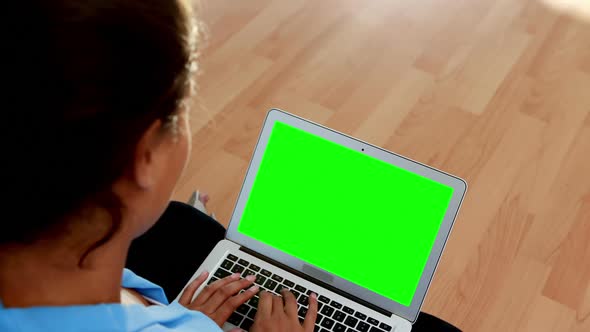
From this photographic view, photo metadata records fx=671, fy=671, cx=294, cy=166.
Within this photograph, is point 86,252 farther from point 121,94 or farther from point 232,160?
point 232,160

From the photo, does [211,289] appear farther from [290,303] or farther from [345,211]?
[345,211]

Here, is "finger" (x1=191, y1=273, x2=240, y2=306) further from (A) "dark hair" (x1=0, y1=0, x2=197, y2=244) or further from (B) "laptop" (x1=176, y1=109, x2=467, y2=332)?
(A) "dark hair" (x1=0, y1=0, x2=197, y2=244)

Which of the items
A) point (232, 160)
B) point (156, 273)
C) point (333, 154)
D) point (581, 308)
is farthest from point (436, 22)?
point (156, 273)

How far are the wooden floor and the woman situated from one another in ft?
4.03

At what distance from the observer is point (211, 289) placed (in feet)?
3.33

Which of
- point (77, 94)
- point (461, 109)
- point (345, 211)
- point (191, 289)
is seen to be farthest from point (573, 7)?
point (77, 94)

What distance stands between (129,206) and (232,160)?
1.44 m

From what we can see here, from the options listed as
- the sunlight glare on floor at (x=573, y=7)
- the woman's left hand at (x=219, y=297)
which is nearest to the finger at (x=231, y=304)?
the woman's left hand at (x=219, y=297)

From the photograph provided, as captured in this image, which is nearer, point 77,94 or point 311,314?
point 77,94

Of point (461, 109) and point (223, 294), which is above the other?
point (461, 109)

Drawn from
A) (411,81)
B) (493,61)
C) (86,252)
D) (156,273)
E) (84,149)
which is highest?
(493,61)

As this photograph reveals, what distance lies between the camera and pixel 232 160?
211 cm

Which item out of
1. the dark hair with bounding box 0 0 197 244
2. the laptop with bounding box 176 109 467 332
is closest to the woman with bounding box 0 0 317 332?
the dark hair with bounding box 0 0 197 244

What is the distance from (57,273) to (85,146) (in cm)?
19
